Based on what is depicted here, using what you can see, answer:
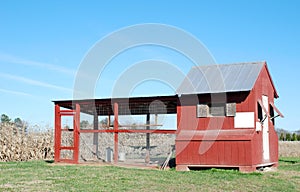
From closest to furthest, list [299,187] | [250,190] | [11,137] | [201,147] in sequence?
[250,190] → [299,187] → [201,147] → [11,137]

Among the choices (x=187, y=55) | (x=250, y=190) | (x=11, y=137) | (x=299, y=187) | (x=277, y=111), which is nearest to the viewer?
(x=250, y=190)

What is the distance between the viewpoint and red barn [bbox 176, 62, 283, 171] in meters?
18.5

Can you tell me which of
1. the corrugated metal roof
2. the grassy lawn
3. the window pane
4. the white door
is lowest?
the grassy lawn

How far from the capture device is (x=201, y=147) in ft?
62.3

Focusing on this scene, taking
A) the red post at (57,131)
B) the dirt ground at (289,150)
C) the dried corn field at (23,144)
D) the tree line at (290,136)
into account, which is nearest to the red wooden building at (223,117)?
the red post at (57,131)

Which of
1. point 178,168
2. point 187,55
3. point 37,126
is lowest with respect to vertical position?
point 178,168

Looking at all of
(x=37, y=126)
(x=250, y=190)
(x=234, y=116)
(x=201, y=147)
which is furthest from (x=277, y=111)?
(x=37, y=126)

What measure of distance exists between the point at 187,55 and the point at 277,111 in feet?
19.5

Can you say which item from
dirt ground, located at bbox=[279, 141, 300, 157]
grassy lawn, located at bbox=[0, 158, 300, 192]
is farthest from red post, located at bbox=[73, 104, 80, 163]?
dirt ground, located at bbox=[279, 141, 300, 157]

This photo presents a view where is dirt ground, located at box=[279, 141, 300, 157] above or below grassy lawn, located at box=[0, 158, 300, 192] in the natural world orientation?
below

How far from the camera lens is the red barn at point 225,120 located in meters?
18.5

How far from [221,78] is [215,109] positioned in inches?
69.0

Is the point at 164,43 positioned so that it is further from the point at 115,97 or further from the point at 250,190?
the point at 250,190

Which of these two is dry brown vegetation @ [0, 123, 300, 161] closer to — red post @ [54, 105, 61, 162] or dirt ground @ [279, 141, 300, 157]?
red post @ [54, 105, 61, 162]
